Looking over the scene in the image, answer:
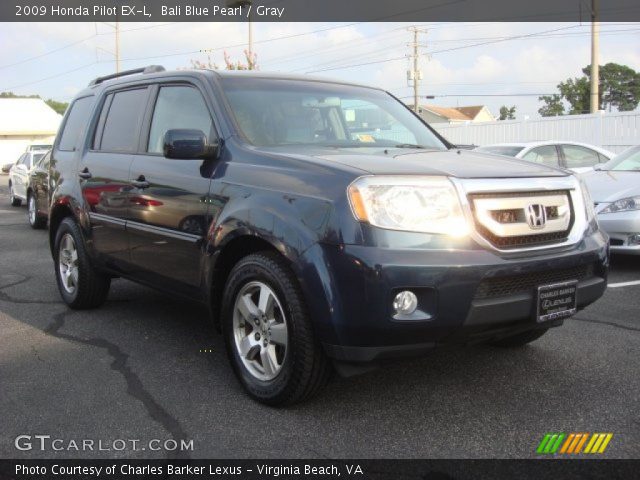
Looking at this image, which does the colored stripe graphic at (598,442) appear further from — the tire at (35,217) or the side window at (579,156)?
the tire at (35,217)

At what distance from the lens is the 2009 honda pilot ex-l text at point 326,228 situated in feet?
10.1

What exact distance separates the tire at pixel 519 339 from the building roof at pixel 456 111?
73981 mm

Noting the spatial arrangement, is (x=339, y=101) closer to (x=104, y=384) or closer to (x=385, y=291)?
(x=385, y=291)

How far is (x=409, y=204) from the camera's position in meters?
3.17

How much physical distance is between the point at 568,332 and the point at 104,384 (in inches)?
127

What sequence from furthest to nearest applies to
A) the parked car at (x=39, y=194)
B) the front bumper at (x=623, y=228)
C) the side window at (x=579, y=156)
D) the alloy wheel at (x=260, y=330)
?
the side window at (x=579, y=156) < the parked car at (x=39, y=194) < the front bumper at (x=623, y=228) < the alloy wheel at (x=260, y=330)

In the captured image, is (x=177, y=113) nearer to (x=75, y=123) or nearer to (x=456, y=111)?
(x=75, y=123)

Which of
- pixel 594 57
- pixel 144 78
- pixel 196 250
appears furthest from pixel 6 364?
pixel 594 57

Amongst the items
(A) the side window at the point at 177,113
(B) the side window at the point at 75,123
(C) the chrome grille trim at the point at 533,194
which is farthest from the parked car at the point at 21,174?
(C) the chrome grille trim at the point at 533,194

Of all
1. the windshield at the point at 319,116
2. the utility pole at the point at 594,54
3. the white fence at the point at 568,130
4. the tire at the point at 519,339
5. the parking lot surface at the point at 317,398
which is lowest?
the parking lot surface at the point at 317,398
